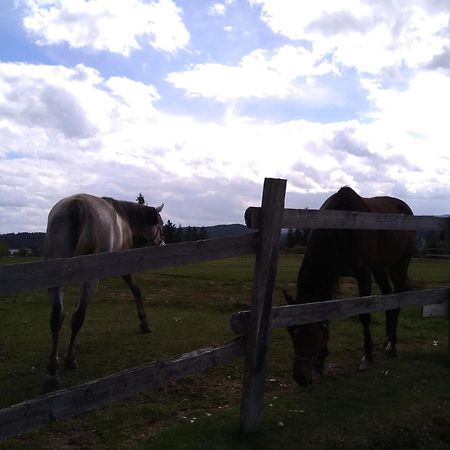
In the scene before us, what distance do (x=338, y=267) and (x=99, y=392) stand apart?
3057 mm

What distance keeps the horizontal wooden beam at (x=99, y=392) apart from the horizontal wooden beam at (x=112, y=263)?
0.63 metres

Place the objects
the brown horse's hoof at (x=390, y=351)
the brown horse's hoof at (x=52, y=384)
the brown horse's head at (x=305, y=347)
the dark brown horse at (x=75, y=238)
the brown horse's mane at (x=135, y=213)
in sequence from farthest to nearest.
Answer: the brown horse's mane at (x=135, y=213) < the brown horse's hoof at (x=390, y=351) < the dark brown horse at (x=75, y=238) < the brown horse's hoof at (x=52, y=384) < the brown horse's head at (x=305, y=347)

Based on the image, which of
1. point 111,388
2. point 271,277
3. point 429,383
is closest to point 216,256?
point 271,277

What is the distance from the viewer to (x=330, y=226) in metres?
4.34

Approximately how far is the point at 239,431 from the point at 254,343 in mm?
645

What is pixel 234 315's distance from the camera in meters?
3.67

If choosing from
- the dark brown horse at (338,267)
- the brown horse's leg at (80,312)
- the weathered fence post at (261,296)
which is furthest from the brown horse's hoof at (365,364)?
the brown horse's leg at (80,312)

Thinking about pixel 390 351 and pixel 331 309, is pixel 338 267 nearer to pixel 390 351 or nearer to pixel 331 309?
pixel 331 309

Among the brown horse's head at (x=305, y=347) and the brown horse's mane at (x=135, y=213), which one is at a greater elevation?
the brown horse's mane at (x=135, y=213)

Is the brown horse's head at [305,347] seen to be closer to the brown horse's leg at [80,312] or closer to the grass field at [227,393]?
the grass field at [227,393]

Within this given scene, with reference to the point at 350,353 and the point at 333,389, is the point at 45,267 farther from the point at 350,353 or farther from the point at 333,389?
the point at 350,353

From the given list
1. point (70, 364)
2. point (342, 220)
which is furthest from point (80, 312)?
point (342, 220)

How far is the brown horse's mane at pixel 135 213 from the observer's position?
7020 mm

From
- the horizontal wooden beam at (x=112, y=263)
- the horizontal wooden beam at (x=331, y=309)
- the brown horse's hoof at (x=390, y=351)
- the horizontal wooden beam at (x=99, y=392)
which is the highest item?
the horizontal wooden beam at (x=112, y=263)
